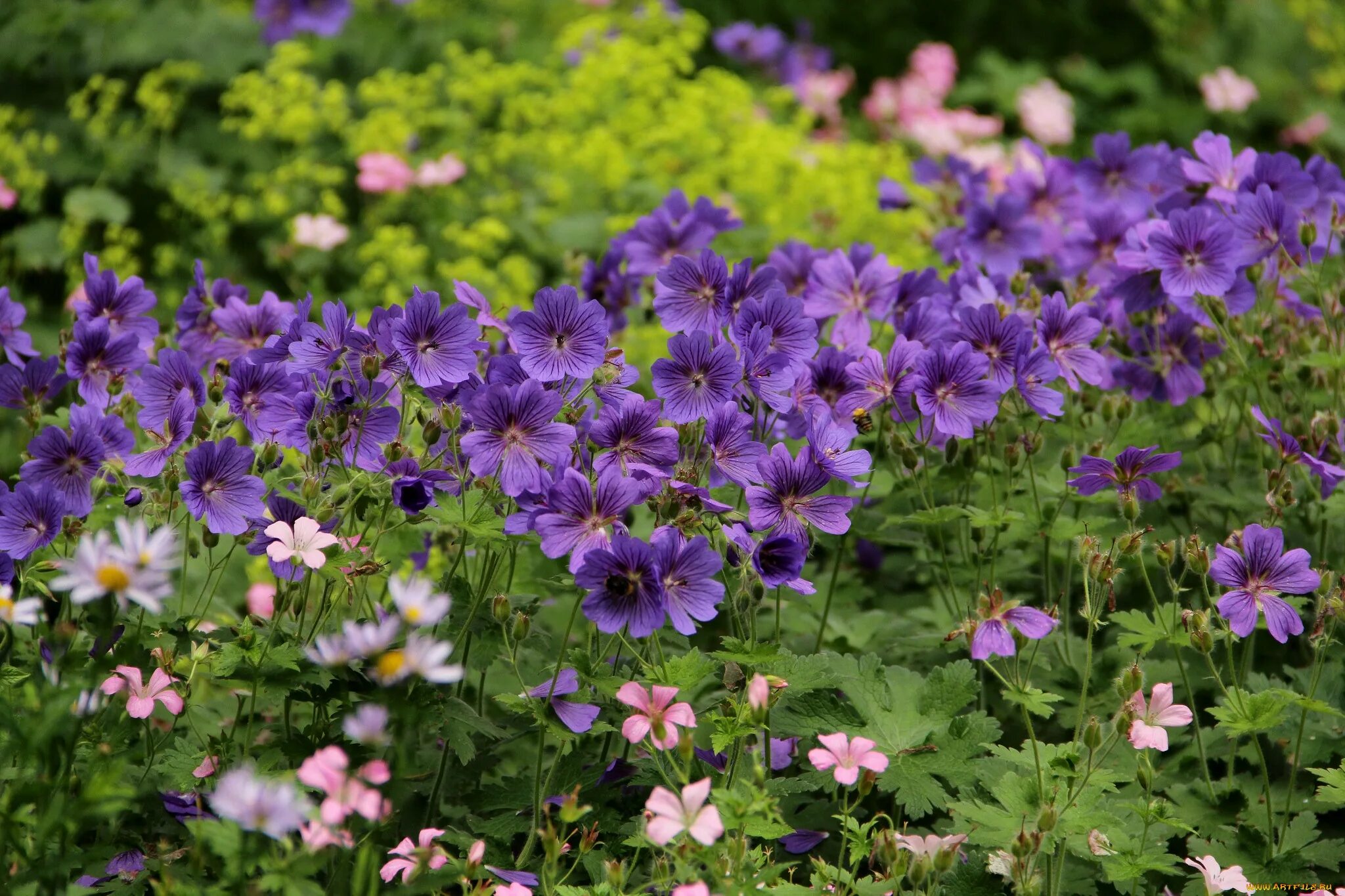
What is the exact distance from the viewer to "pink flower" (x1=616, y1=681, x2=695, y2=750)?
1.96m

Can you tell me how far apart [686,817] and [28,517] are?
123 cm

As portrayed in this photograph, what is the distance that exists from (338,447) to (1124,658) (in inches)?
67.6

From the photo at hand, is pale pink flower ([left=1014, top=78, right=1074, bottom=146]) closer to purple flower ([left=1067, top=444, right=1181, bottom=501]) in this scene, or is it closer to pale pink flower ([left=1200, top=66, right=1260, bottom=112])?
pale pink flower ([left=1200, top=66, right=1260, bottom=112])

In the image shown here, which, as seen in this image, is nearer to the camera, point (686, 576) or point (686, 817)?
point (686, 817)

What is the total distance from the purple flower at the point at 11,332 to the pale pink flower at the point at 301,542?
2.87 feet

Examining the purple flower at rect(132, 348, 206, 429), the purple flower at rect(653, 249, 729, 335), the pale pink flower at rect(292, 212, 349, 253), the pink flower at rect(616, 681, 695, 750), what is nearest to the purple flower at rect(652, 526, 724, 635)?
the pink flower at rect(616, 681, 695, 750)

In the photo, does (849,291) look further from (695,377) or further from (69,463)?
(69,463)

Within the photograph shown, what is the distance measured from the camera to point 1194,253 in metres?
2.65

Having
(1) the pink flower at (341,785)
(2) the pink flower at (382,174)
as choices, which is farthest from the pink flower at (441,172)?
(1) the pink flower at (341,785)

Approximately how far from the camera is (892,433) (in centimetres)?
240

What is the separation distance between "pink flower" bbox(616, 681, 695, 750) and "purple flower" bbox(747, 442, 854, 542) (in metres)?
0.31

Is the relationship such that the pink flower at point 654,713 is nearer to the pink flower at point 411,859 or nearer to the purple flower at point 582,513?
the purple flower at point 582,513

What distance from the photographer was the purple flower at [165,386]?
90.8 inches

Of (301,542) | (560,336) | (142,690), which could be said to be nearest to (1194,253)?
(560,336)
